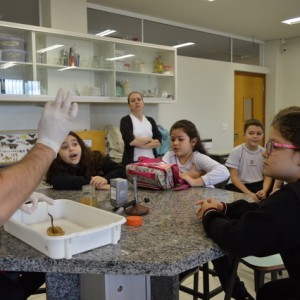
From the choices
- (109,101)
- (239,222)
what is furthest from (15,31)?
(239,222)

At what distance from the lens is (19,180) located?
97 centimetres

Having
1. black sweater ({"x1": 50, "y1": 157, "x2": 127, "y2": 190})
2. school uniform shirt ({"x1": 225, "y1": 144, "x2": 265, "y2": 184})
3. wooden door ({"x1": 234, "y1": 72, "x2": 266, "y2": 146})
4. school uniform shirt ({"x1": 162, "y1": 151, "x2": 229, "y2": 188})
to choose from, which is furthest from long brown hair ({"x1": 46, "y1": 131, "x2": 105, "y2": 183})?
wooden door ({"x1": 234, "y1": 72, "x2": 266, "y2": 146})

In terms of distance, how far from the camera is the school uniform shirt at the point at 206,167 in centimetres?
206

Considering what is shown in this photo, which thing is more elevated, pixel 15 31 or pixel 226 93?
pixel 15 31

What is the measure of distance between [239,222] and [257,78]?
19.0 feet

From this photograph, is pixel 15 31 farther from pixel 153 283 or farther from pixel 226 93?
pixel 226 93

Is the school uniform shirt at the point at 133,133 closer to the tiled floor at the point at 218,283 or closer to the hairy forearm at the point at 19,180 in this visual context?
the tiled floor at the point at 218,283

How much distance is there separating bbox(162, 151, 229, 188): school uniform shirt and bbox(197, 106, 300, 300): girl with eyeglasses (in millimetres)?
664

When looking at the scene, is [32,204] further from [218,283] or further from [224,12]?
[224,12]

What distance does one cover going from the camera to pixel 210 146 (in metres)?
5.17

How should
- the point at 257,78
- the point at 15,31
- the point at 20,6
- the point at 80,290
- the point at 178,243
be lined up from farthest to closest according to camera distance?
the point at 257,78 → the point at 20,6 → the point at 15,31 → the point at 80,290 → the point at 178,243

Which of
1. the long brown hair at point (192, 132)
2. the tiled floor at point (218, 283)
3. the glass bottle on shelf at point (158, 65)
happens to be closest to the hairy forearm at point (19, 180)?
the long brown hair at point (192, 132)

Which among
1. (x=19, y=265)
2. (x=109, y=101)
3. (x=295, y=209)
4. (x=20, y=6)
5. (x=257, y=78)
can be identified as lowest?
(x=19, y=265)

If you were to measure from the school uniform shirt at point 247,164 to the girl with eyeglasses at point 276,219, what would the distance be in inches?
61.2
